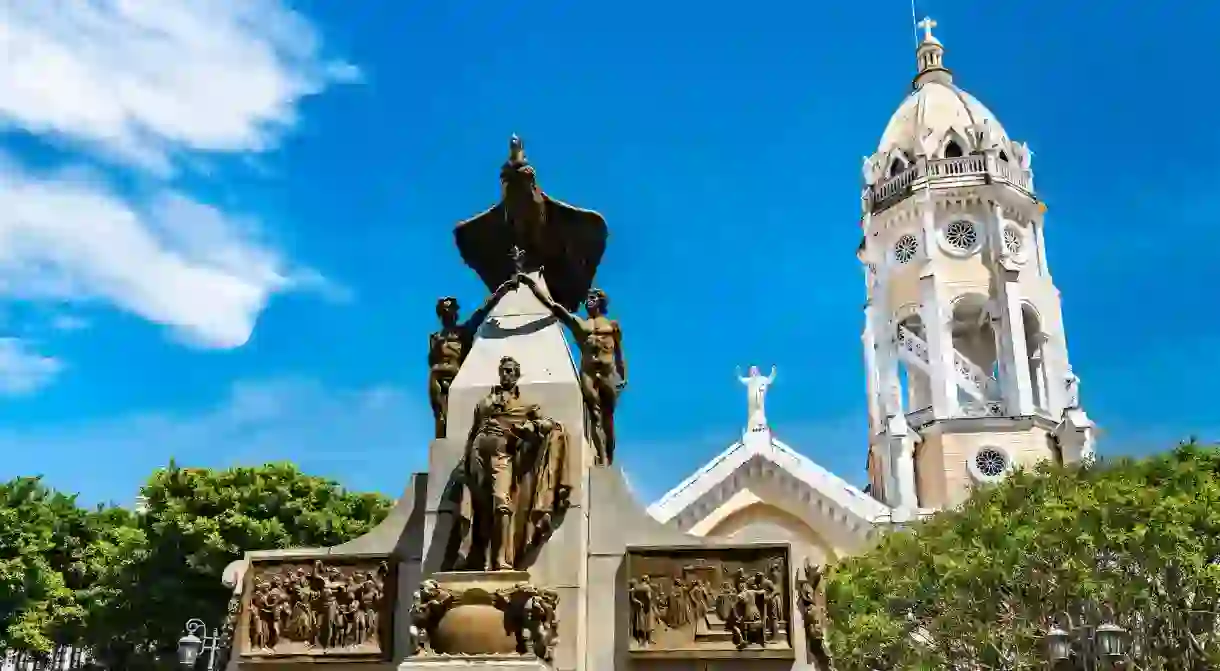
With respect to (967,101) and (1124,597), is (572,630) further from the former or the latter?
(967,101)

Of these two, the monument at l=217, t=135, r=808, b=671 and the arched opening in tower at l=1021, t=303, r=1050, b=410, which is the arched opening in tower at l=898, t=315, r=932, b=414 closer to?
the arched opening in tower at l=1021, t=303, r=1050, b=410

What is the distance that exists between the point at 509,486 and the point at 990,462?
128 feet

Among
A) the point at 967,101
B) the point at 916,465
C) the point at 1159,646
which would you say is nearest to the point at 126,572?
the point at 1159,646

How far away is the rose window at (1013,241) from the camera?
4900 centimetres

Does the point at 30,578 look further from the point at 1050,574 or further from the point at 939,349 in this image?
the point at 939,349

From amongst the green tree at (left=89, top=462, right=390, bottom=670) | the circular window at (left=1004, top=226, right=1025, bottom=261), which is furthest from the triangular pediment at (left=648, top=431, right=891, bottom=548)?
the green tree at (left=89, top=462, right=390, bottom=670)

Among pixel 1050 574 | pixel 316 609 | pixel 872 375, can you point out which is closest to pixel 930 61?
pixel 872 375

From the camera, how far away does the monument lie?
919cm

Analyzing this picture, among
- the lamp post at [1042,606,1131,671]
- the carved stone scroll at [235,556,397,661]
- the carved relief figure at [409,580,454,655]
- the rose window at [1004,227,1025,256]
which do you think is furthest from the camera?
the rose window at [1004,227,1025,256]

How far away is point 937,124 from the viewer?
51.8m

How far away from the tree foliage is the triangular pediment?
49.2 ft

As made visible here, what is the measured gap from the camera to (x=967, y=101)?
5406 centimetres

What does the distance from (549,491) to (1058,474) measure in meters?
18.3

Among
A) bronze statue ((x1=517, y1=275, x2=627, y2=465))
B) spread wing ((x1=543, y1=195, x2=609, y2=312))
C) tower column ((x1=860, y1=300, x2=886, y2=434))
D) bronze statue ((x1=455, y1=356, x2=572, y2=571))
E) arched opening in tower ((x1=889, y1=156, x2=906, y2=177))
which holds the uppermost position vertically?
arched opening in tower ((x1=889, y1=156, x2=906, y2=177))
